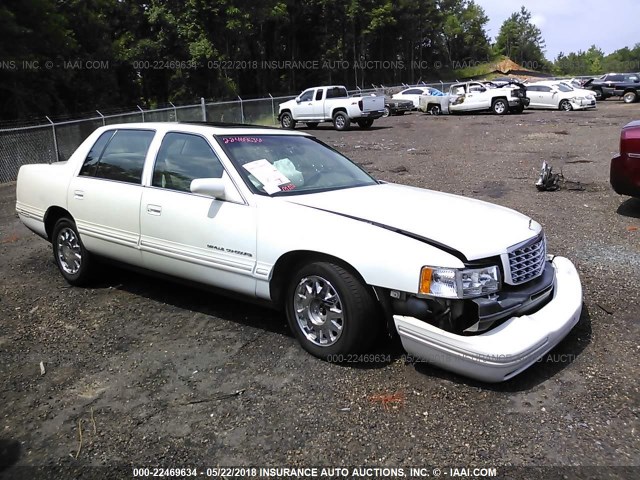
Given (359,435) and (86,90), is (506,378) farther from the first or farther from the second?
(86,90)

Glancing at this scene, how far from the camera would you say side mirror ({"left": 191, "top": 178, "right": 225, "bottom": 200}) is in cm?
407

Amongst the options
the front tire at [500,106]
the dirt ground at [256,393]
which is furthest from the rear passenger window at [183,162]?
the front tire at [500,106]

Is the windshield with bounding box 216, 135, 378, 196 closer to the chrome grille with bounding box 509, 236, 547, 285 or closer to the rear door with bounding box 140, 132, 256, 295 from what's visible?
the rear door with bounding box 140, 132, 256, 295

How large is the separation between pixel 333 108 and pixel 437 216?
19712 millimetres

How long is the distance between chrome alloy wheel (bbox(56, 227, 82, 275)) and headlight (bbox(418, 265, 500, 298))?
365cm

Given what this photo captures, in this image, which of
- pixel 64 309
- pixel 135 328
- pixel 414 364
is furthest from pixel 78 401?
pixel 414 364

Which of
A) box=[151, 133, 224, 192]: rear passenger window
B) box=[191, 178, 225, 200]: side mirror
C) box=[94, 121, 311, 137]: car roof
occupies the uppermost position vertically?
box=[94, 121, 311, 137]: car roof

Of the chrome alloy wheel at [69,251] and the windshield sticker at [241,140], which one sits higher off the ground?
the windshield sticker at [241,140]

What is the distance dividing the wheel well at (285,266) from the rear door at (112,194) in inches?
58.4

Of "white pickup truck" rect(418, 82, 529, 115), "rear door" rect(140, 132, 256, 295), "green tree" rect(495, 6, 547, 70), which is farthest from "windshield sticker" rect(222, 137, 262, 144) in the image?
"green tree" rect(495, 6, 547, 70)

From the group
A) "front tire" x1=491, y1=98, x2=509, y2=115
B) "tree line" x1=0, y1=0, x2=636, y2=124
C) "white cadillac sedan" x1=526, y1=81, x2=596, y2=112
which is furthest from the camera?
"tree line" x1=0, y1=0, x2=636, y2=124

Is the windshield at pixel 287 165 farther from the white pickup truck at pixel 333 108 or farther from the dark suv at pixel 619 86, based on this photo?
the dark suv at pixel 619 86

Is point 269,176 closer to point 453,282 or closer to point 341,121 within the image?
point 453,282

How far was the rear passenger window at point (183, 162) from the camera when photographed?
175 inches
